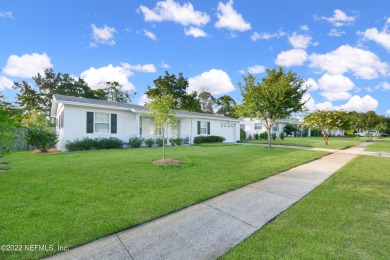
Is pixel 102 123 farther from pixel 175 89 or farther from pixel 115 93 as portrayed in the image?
pixel 115 93

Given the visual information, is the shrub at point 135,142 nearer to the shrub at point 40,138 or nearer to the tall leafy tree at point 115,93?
the shrub at point 40,138

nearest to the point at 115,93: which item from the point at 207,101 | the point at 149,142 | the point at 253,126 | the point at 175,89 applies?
the point at 175,89

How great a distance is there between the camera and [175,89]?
33594 millimetres

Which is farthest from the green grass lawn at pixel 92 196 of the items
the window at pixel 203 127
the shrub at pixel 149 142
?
the window at pixel 203 127

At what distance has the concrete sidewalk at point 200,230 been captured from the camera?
95.4 inches

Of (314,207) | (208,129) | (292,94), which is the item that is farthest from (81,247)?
(208,129)

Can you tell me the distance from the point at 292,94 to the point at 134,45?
13.7 metres

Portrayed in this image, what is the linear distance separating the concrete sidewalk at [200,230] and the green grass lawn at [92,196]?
22 centimetres

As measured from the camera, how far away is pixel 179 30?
15.9 meters

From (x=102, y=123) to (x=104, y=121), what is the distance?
0.21 metres

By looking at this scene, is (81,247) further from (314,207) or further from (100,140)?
(100,140)

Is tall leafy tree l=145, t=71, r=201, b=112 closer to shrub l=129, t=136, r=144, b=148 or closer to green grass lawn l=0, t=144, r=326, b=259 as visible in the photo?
Answer: shrub l=129, t=136, r=144, b=148

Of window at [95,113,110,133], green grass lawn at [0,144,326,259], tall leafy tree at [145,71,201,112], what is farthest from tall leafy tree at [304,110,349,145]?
tall leafy tree at [145,71,201,112]

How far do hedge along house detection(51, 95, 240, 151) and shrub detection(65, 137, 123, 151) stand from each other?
0.58 metres
